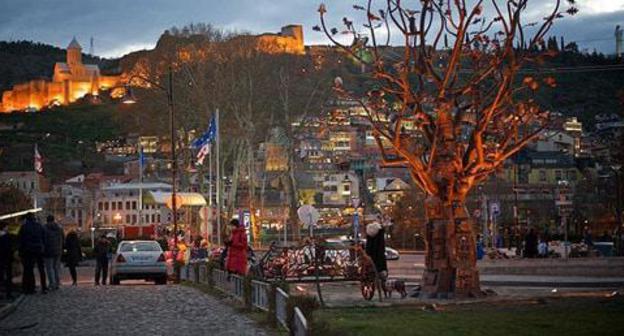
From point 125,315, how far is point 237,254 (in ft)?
19.4

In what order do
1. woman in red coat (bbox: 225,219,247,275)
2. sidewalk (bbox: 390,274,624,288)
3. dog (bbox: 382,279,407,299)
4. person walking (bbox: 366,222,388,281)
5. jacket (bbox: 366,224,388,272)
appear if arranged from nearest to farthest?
dog (bbox: 382,279,407,299)
person walking (bbox: 366,222,388,281)
jacket (bbox: 366,224,388,272)
woman in red coat (bbox: 225,219,247,275)
sidewalk (bbox: 390,274,624,288)

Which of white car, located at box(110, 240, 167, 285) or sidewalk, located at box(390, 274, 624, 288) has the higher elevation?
white car, located at box(110, 240, 167, 285)

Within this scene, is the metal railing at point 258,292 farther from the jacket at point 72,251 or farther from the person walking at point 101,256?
the person walking at point 101,256

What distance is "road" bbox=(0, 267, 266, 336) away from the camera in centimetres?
1608

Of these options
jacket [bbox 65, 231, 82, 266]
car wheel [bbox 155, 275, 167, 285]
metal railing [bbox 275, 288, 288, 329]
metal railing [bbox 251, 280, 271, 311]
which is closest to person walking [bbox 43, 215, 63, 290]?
jacket [bbox 65, 231, 82, 266]

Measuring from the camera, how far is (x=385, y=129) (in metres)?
24.5

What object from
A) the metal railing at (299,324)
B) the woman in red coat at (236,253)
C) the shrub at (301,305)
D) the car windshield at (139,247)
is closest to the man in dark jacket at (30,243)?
the woman in red coat at (236,253)

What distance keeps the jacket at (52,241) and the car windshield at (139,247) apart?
5.86m

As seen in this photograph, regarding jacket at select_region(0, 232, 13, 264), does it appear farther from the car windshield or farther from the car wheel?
the car wheel

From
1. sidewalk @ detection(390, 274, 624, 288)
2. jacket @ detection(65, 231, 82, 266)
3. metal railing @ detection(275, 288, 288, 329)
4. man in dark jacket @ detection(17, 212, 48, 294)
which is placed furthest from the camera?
jacket @ detection(65, 231, 82, 266)

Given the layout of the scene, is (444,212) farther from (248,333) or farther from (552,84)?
(248,333)

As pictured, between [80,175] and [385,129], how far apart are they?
167 m

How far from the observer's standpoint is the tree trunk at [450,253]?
71.6 ft

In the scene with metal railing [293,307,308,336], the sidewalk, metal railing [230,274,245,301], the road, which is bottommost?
the sidewalk
